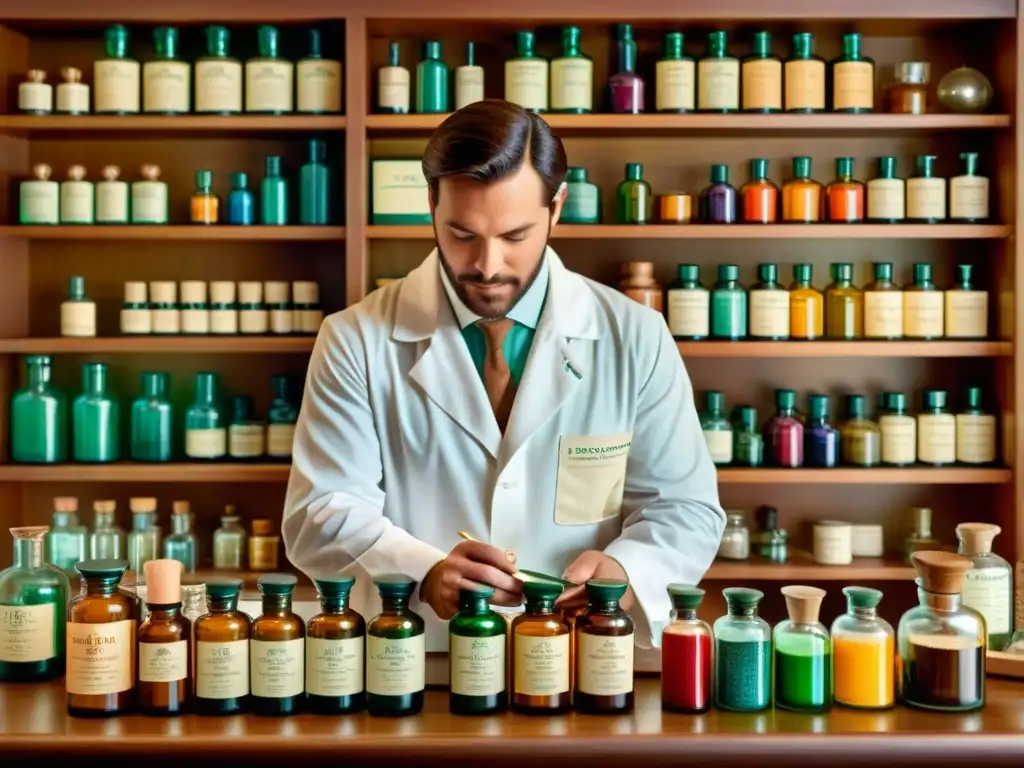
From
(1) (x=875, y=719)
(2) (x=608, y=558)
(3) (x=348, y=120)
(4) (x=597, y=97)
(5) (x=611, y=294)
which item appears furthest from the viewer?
(4) (x=597, y=97)

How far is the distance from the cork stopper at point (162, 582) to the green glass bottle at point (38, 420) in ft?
5.76

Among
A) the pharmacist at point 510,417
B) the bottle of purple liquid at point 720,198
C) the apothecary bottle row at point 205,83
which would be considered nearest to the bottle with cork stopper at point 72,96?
the apothecary bottle row at point 205,83

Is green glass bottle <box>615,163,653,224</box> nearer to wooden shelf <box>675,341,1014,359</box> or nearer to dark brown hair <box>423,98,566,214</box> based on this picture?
wooden shelf <box>675,341,1014,359</box>

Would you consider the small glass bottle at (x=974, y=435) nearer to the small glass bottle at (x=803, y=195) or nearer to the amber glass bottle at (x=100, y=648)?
the small glass bottle at (x=803, y=195)

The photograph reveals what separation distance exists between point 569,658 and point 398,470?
0.74 metres

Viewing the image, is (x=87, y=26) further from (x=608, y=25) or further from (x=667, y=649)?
(x=667, y=649)

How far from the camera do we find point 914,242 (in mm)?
2859

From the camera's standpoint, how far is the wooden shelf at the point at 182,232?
8.79 feet

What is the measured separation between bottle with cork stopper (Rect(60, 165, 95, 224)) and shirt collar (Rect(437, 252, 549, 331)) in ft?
4.11

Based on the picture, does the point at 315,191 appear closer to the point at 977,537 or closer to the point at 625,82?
the point at 625,82

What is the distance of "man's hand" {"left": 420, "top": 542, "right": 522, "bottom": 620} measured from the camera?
124cm

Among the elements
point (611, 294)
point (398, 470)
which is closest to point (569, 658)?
point (398, 470)

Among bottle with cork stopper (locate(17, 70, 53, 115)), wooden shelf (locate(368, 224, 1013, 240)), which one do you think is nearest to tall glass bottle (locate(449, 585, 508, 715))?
wooden shelf (locate(368, 224, 1013, 240))

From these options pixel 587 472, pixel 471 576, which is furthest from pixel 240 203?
pixel 471 576
